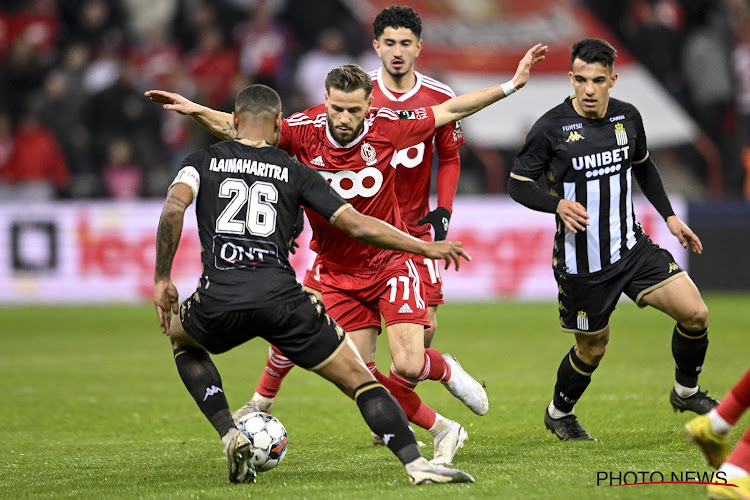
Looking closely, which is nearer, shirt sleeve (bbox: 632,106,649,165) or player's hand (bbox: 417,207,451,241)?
shirt sleeve (bbox: 632,106,649,165)

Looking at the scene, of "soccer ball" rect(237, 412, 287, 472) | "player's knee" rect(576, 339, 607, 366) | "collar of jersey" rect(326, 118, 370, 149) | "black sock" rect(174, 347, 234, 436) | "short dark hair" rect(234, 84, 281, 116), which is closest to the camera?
"short dark hair" rect(234, 84, 281, 116)

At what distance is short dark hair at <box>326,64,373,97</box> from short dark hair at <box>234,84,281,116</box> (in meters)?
0.48

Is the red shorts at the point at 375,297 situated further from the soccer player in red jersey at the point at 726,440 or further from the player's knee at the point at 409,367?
the soccer player in red jersey at the point at 726,440

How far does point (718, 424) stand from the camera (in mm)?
4938

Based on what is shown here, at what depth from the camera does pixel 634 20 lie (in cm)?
1914

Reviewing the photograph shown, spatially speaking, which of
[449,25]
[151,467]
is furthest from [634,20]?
[151,467]

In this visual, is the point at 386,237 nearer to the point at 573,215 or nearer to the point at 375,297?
the point at 375,297

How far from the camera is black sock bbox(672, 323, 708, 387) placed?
679 centimetres

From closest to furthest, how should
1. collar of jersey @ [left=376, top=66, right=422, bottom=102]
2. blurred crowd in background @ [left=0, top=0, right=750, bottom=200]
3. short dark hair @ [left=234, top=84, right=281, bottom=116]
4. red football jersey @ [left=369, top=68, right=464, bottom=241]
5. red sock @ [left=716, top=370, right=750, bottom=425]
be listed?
red sock @ [left=716, top=370, right=750, bottom=425]
short dark hair @ [left=234, top=84, right=281, bottom=116]
red football jersey @ [left=369, top=68, right=464, bottom=241]
collar of jersey @ [left=376, top=66, right=422, bottom=102]
blurred crowd in background @ [left=0, top=0, right=750, bottom=200]

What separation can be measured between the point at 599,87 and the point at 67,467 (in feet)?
13.0

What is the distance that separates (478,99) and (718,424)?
2.69 meters

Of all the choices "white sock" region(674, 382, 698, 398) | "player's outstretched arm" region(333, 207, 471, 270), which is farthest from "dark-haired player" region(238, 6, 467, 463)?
"player's outstretched arm" region(333, 207, 471, 270)

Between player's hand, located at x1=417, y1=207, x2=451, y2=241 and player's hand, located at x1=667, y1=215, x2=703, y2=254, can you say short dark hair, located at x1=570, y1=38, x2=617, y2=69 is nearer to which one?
player's hand, located at x1=667, y1=215, x2=703, y2=254

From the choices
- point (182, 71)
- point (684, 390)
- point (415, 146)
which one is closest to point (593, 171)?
point (415, 146)
